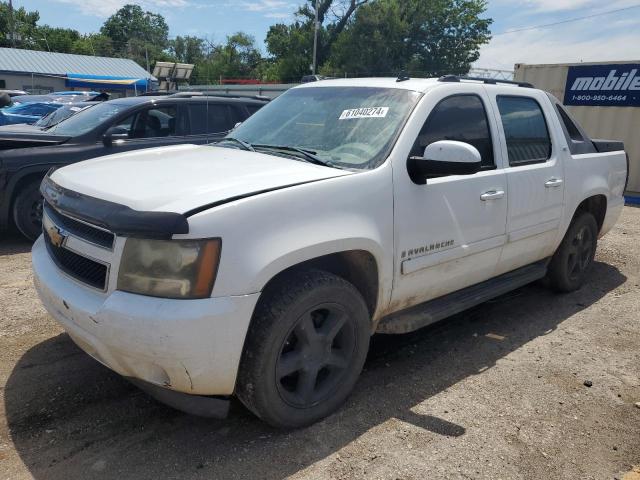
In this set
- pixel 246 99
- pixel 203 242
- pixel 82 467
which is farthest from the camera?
pixel 246 99

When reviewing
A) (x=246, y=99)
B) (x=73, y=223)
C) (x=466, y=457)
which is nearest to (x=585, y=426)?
(x=466, y=457)

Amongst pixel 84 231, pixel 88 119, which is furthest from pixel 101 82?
pixel 84 231

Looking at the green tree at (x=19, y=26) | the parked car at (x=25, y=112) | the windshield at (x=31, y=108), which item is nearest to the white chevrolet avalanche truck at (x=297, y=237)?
the parked car at (x=25, y=112)

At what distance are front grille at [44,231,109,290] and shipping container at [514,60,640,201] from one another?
1097 centimetres

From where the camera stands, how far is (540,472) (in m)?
2.65

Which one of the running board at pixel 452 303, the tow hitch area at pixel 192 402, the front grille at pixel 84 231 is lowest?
the tow hitch area at pixel 192 402

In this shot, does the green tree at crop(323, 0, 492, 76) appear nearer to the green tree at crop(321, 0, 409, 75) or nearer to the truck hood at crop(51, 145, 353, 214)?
the green tree at crop(321, 0, 409, 75)

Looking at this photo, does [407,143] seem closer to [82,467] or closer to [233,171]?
[233,171]

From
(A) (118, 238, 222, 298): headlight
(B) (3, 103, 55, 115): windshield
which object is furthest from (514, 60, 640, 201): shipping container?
(B) (3, 103, 55, 115): windshield

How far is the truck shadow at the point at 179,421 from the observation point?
2.59 m

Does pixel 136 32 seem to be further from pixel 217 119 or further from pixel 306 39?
pixel 217 119

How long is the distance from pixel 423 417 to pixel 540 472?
64cm

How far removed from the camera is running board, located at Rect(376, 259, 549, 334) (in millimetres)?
3318

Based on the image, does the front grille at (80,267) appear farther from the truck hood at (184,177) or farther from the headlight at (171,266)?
the truck hood at (184,177)
